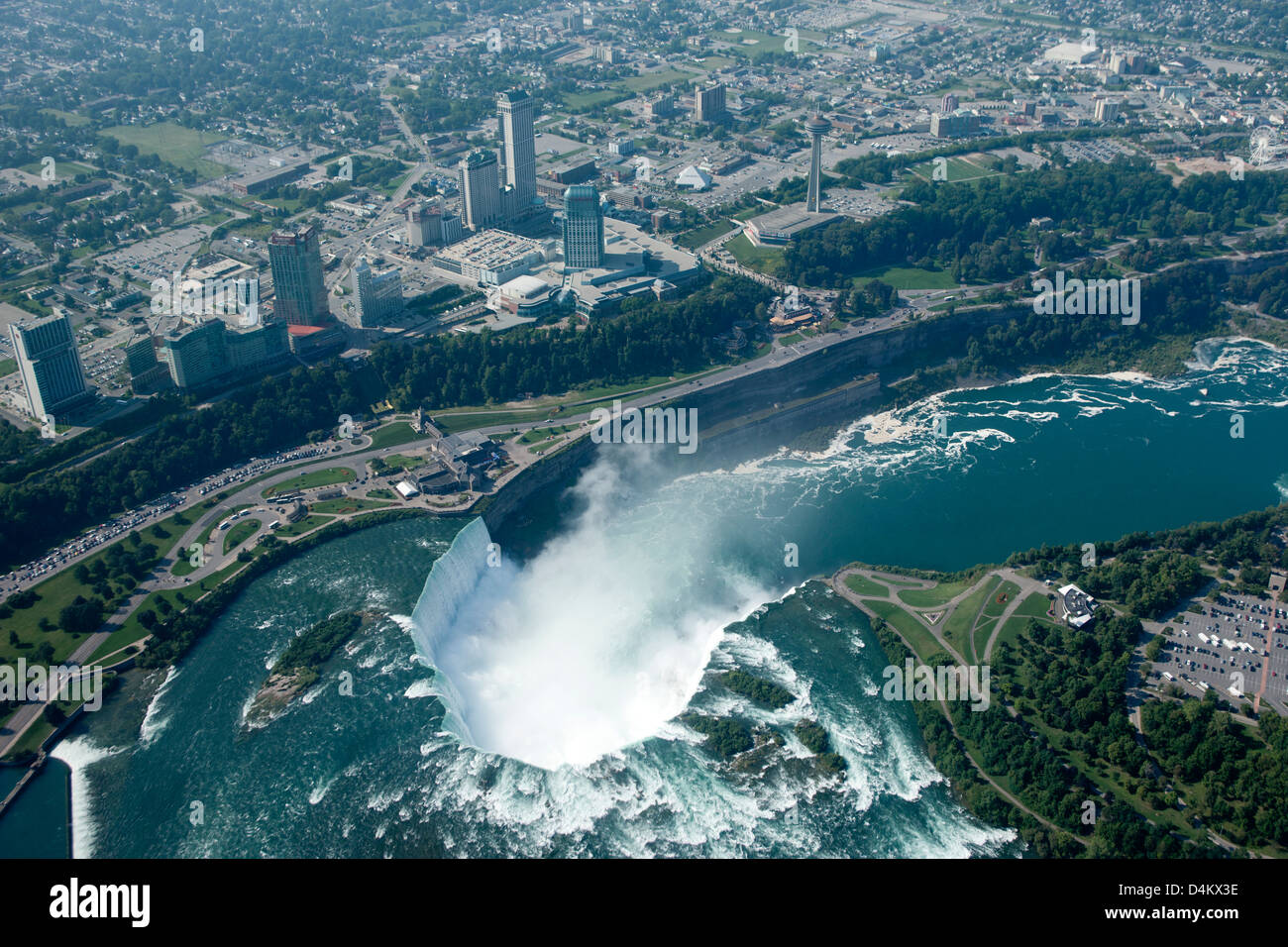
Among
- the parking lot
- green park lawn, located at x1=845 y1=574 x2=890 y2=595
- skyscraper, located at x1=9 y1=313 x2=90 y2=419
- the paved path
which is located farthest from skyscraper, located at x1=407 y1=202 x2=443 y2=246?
the parking lot

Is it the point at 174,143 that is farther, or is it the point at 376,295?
the point at 174,143

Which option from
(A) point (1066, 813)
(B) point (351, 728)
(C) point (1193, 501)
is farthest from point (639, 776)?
(C) point (1193, 501)

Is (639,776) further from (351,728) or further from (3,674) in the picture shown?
(3,674)

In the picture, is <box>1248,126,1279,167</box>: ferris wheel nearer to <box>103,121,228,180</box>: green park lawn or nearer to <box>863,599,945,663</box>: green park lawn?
<box>863,599,945,663</box>: green park lawn

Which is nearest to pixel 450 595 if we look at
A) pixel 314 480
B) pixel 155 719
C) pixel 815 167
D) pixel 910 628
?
pixel 314 480

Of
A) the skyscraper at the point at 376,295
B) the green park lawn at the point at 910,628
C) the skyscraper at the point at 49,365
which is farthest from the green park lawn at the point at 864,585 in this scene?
the skyscraper at the point at 49,365

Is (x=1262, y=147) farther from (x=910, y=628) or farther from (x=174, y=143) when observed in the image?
(x=174, y=143)
